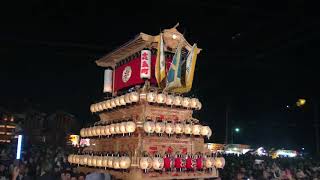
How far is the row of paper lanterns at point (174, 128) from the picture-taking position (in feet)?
27.2

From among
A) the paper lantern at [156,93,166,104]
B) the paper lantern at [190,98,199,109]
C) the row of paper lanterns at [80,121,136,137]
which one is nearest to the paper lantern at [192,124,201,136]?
the paper lantern at [190,98,199,109]

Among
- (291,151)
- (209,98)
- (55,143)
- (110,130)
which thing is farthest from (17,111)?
(291,151)

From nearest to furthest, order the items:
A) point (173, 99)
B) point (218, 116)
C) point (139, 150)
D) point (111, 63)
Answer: point (139, 150) → point (173, 99) → point (111, 63) → point (218, 116)

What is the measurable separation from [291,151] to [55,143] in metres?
27.0

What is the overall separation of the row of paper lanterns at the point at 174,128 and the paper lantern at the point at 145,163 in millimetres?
756

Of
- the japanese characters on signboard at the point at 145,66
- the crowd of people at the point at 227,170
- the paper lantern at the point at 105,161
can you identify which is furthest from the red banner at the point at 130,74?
the crowd of people at the point at 227,170

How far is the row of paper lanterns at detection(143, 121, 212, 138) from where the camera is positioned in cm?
828

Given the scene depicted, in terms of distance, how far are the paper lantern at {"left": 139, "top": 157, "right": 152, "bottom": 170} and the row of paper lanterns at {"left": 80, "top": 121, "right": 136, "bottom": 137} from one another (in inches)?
34.2

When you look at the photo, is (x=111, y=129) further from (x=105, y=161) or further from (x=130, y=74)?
(x=130, y=74)

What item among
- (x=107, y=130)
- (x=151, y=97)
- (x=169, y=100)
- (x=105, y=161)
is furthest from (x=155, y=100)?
Result: (x=105, y=161)

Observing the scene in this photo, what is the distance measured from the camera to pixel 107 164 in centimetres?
882

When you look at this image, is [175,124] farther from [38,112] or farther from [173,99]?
[38,112]

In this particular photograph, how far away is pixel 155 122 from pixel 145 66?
66.1 inches

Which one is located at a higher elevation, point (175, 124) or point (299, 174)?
point (175, 124)
